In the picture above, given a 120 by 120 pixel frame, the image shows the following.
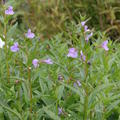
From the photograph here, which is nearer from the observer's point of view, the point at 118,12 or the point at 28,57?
the point at 28,57

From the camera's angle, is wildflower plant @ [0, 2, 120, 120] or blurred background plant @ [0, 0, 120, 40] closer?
wildflower plant @ [0, 2, 120, 120]

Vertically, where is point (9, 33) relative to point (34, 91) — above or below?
above

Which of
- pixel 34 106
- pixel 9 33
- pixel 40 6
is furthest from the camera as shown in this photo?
pixel 40 6

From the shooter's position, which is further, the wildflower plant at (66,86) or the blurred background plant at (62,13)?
the blurred background plant at (62,13)

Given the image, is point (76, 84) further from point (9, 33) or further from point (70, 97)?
point (9, 33)

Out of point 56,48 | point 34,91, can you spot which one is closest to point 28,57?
point 34,91

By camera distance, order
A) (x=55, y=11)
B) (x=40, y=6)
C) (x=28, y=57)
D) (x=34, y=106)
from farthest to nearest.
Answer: (x=40, y=6), (x=55, y=11), (x=34, y=106), (x=28, y=57)

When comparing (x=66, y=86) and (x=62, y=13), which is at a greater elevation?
(x=66, y=86)

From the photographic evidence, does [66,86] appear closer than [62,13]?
Yes
